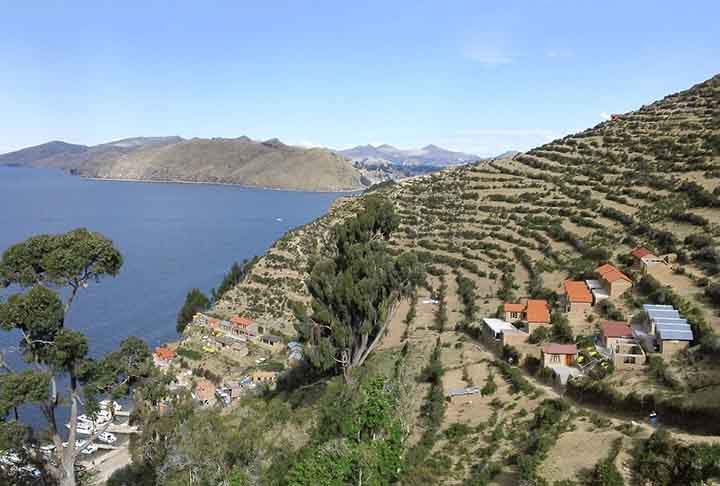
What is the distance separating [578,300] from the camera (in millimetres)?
20750

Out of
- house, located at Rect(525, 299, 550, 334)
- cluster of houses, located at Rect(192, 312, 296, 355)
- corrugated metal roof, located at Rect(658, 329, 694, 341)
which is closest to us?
corrugated metal roof, located at Rect(658, 329, 694, 341)

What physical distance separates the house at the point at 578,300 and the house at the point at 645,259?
8.90 feet

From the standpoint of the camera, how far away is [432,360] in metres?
19.2

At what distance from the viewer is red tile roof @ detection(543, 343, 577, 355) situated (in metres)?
16.5

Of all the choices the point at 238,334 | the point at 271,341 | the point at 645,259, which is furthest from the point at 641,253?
the point at 238,334

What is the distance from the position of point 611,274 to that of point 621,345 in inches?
243

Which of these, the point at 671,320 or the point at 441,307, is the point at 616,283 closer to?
the point at 671,320

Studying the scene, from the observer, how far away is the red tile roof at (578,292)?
2070 centimetres

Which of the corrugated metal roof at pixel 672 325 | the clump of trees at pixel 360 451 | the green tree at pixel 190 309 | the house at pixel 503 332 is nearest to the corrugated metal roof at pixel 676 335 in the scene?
the corrugated metal roof at pixel 672 325

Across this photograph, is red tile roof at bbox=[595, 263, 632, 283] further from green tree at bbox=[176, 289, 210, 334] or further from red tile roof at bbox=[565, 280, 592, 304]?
green tree at bbox=[176, 289, 210, 334]

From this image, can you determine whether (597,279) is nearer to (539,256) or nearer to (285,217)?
(539,256)

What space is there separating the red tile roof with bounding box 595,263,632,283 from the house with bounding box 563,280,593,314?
3.06 ft

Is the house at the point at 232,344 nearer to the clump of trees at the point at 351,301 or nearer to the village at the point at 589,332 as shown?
the village at the point at 589,332

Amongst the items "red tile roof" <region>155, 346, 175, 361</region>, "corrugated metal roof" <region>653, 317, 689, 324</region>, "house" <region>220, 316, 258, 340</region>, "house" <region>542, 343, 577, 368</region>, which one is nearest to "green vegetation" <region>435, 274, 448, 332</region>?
"house" <region>542, 343, 577, 368</region>
